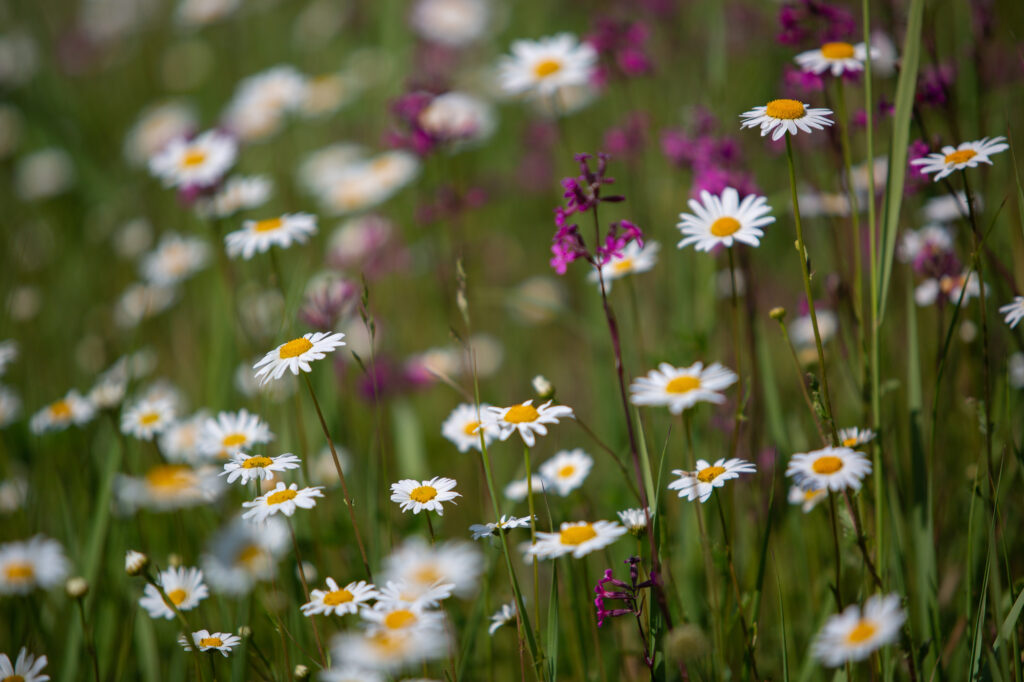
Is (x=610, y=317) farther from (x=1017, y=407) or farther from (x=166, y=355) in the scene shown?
(x=166, y=355)

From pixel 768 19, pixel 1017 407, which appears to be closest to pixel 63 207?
pixel 768 19

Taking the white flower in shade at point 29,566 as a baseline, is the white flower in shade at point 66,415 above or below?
above

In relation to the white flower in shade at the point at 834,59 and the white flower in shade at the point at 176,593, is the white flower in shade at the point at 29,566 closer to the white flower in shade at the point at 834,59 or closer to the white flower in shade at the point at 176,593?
the white flower in shade at the point at 176,593

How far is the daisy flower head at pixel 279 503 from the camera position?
4.44 feet

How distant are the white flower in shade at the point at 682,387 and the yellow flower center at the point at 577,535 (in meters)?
0.22

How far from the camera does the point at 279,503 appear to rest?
138cm

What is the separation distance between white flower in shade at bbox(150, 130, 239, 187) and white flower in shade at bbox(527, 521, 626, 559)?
174cm

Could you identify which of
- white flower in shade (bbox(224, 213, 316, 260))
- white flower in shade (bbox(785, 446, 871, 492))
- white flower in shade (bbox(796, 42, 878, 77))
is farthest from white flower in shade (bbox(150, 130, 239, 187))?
white flower in shade (bbox(785, 446, 871, 492))

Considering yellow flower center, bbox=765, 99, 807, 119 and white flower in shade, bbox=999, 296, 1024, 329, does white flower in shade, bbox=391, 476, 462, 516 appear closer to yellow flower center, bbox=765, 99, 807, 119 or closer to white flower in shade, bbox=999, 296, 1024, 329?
yellow flower center, bbox=765, 99, 807, 119

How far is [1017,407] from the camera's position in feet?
6.87

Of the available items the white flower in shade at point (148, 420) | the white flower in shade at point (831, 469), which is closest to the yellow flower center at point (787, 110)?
the white flower in shade at point (831, 469)

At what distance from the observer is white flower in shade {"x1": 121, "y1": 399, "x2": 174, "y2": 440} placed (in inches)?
80.0

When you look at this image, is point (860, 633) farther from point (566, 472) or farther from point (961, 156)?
point (961, 156)

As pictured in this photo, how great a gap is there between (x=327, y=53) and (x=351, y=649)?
5.69m
